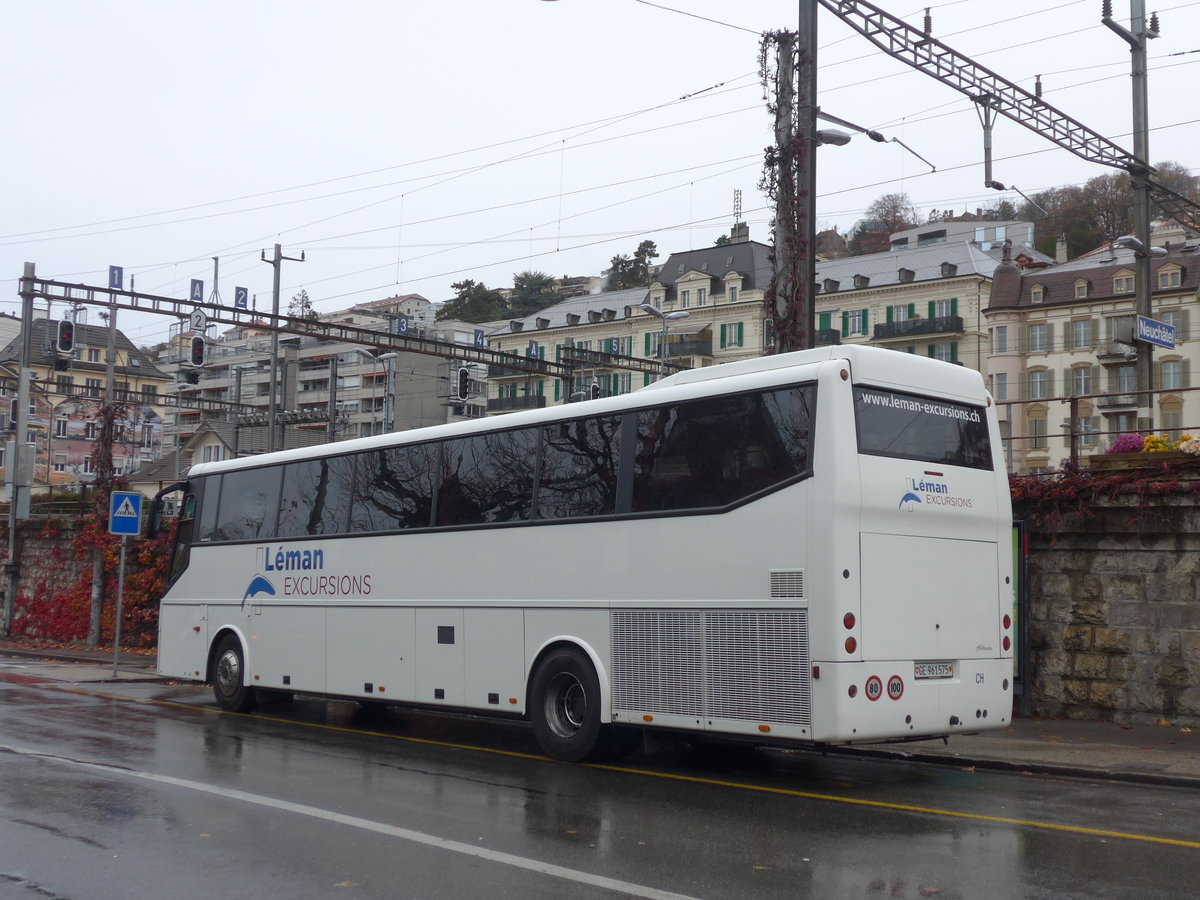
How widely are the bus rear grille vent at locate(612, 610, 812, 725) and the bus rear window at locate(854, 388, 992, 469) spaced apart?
5.41ft

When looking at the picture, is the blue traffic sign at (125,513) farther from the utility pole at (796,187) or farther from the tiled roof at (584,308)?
the tiled roof at (584,308)

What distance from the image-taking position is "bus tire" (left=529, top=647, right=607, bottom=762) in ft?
39.4

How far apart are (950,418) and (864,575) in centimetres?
197

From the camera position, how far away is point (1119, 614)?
579 inches

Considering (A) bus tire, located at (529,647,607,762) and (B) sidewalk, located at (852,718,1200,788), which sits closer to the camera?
(B) sidewalk, located at (852,718,1200,788)

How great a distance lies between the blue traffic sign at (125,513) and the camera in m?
22.2

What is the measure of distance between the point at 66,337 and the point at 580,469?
809 inches

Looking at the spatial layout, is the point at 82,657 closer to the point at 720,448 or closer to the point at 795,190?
the point at 795,190

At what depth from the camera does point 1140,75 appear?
1992 cm

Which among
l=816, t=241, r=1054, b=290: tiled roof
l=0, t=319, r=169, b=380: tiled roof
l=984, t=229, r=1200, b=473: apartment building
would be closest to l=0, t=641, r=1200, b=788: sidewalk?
l=984, t=229, r=1200, b=473: apartment building

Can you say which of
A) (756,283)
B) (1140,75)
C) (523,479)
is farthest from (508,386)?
(523,479)

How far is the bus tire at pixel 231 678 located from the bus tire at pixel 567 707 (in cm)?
617

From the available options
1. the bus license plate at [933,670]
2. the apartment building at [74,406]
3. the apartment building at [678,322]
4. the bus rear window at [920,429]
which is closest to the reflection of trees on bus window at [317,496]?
the bus rear window at [920,429]

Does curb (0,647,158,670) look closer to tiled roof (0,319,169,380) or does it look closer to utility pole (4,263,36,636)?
utility pole (4,263,36,636)
